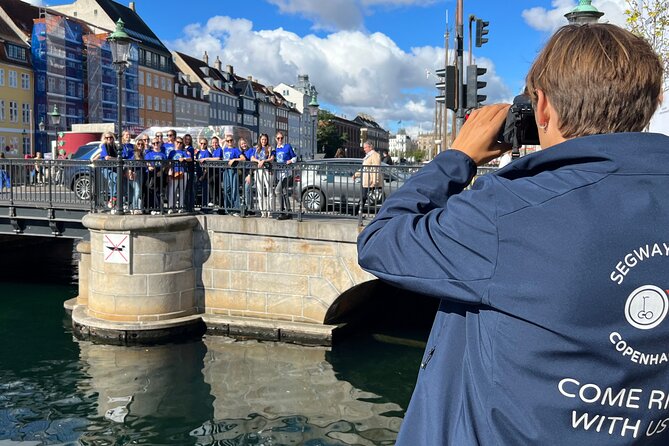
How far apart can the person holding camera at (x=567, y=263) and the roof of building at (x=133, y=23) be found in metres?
71.0

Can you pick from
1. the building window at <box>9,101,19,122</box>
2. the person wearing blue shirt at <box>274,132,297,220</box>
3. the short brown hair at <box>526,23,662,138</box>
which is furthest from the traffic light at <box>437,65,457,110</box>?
the building window at <box>9,101,19,122</box>

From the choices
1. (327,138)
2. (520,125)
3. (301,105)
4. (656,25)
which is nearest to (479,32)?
(656,25)

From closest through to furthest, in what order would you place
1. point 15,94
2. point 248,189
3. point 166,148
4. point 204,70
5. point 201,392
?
point 201,392, point 248,189, point 166,148, point 15,94, point 204,70

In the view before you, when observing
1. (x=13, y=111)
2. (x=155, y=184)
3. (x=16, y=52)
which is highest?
(x=16, y=52)

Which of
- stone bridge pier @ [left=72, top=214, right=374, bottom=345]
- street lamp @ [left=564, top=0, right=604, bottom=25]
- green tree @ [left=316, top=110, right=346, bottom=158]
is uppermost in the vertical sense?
green tree @ [left=316, top=110, right=346, bottom=158]

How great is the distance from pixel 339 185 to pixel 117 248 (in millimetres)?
4301

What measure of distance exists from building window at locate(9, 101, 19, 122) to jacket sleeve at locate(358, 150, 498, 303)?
199ft

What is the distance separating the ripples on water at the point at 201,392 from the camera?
314 inches

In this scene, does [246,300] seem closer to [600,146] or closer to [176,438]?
[176,438]

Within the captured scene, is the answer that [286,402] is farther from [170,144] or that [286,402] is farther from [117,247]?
[170,144]

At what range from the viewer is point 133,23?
71.9m

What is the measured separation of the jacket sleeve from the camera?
1.10m

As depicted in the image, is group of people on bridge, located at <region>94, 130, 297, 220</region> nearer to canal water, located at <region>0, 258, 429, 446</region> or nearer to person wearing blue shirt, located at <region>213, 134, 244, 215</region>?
person wearing blue shirt, located at <region>213, 134, 244, 215</region>

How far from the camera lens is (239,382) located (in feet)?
32.1
